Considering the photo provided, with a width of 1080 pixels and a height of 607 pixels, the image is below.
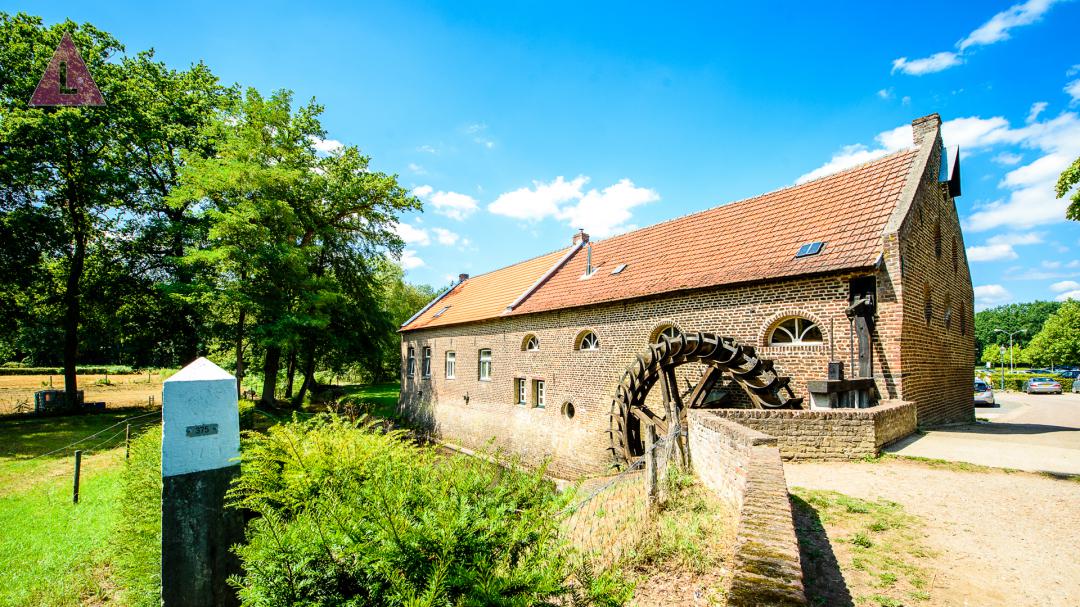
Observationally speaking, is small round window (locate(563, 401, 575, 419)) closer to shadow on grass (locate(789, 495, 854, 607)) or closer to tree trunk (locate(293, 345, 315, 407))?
shadow on grass (locate(789, 495, 854, 607))

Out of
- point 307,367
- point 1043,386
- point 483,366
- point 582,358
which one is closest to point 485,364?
point 483,366

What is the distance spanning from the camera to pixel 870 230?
8.87 metres

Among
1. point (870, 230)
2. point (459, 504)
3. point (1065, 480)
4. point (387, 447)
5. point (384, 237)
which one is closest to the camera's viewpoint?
point (459, 504)

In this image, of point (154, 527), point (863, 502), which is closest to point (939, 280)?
point (863, 502)

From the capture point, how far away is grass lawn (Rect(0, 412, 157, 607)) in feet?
15.1

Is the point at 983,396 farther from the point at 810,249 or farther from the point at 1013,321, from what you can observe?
the point at 1013,321

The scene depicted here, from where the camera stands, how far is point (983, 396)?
21.2 metres

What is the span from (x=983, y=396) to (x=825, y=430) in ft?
71.9

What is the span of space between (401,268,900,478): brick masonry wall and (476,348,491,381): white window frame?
0.52ft

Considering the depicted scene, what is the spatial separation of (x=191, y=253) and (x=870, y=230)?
20.8 m

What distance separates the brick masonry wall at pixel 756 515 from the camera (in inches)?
98.7

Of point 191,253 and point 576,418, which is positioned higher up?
point 191,253

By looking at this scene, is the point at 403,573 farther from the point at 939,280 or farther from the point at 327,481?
the point at 939,280

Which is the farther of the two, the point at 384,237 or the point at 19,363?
the point at 19,363
